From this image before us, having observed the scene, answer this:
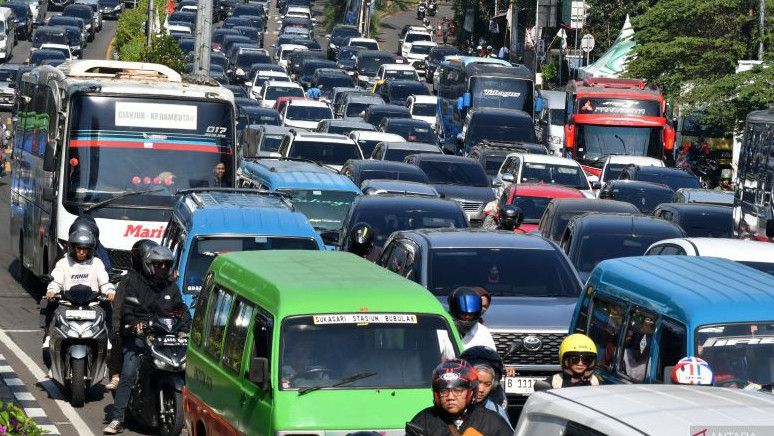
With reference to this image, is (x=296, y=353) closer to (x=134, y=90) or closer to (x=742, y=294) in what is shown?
(x=742, y=294)

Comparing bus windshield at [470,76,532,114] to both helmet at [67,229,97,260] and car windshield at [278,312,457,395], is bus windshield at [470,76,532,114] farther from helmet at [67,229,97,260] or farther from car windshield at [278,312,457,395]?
car windshield at [278,312,457,395]

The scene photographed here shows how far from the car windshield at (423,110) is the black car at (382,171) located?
26.2 meters

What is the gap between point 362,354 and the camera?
10656 mm

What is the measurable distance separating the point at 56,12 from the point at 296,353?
85.2m

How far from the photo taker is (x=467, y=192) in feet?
97.9

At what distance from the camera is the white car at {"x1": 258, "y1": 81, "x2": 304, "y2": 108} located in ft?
182

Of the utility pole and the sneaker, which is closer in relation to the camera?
the sneaker

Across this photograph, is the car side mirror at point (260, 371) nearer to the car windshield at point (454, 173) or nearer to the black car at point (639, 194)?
the black car at point (639, 194)

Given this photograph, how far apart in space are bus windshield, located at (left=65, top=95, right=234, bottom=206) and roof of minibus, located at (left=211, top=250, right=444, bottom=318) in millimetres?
9407

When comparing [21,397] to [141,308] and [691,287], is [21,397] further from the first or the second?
[691,287]

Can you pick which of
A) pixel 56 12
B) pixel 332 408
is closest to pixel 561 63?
pixel 56 12

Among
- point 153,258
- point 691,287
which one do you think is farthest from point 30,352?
point 691,287

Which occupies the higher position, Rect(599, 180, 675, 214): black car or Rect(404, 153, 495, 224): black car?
Rect(599, 180, 675, 214): black car

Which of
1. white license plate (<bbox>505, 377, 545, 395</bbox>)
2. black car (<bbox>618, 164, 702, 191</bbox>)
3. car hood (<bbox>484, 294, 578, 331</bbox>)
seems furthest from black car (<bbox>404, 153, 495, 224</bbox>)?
white license plate (<bbox>505, 377, 545, 395</bbox>)
